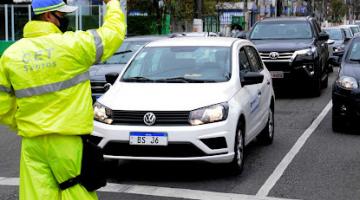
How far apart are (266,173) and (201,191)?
1201 millimetres

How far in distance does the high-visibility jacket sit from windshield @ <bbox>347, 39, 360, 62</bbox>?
836 cm

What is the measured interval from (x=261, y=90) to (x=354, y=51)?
131 inches

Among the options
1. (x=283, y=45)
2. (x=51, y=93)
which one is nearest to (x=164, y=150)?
(x=51, y=93)

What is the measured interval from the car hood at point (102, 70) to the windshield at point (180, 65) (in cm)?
391

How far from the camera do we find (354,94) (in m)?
10.4

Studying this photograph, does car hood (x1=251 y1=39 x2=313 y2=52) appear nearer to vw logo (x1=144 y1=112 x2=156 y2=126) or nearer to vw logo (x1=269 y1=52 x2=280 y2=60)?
vw logo (x1=269 y1=52 x2=280 y2=60)

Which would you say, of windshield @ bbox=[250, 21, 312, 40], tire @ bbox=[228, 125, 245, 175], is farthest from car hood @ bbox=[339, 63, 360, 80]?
windshield @ bbox=[250, 21, 312, 40]

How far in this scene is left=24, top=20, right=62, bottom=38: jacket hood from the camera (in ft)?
12.5

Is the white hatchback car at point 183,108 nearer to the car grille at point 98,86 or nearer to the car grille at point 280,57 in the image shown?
the car grille at point 98,86

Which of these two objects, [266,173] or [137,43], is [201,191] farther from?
[137,43]

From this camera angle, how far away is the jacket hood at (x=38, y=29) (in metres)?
3.81

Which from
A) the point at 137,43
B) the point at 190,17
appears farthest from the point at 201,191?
the point at 190,17

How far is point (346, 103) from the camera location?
34.7 feet

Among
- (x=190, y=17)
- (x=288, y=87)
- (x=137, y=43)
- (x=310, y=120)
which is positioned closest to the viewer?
(x=310, y=120)
